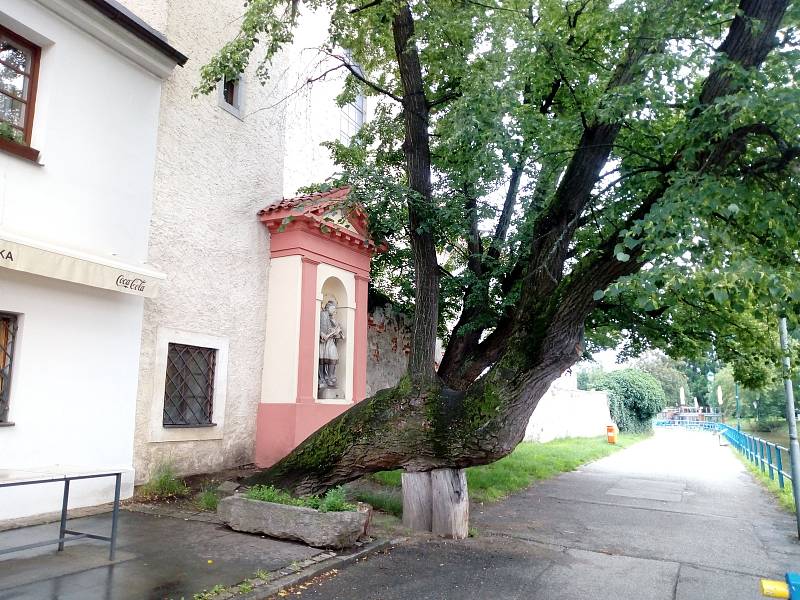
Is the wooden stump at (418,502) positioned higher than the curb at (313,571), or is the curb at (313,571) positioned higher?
the wooden stump at (418,502)

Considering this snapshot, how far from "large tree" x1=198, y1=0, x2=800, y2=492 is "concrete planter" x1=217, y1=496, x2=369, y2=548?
660 millimetres

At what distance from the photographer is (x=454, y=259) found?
12008mm

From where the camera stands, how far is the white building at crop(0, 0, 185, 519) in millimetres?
6473

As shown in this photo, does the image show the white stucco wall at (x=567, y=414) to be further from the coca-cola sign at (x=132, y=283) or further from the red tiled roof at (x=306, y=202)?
the coca-cola sign at (x=132, y=283)

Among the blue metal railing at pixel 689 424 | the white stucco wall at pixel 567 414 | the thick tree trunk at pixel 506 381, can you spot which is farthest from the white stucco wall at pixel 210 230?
the blue metal railing at pixel 689 424

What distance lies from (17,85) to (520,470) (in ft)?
38.3

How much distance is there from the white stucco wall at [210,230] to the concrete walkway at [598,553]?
4148 mm

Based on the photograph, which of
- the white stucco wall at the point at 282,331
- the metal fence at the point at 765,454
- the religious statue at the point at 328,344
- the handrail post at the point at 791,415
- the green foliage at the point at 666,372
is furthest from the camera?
the green foliage at the point at 666,372

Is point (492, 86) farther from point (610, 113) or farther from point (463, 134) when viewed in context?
point (610, 113)

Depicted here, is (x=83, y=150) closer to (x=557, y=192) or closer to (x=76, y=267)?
(x=76, y=267)

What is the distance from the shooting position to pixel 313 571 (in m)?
5.18

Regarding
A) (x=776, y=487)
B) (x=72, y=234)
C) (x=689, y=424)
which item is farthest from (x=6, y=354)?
(x=689, y=424)

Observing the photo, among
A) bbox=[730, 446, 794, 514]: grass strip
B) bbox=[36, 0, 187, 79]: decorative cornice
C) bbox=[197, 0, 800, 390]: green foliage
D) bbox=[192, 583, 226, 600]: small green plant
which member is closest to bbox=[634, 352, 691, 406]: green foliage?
bbox=[730, 446, 794, 514]: grass strip

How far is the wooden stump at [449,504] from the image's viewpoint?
7.05 meters
